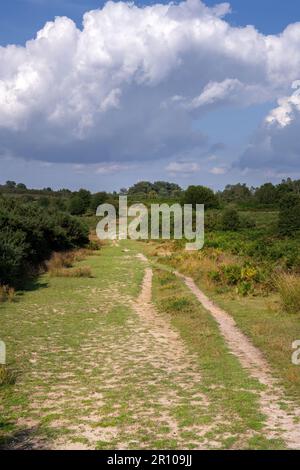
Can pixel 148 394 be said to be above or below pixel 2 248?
below

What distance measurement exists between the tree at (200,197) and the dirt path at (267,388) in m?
57.7

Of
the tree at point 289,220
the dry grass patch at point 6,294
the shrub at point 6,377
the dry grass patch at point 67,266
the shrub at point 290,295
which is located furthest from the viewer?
the tree at point 289,220

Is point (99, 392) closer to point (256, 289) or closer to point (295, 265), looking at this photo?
point (256, 289)

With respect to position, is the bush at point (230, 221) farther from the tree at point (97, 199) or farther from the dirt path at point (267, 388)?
the dirt path at point (267, 388)

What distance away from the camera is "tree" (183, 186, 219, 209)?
7044cm

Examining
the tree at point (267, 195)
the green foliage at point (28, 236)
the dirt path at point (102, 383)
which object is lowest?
the dirt path at point (102, 383)

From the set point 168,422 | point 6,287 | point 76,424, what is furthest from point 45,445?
point 6,287

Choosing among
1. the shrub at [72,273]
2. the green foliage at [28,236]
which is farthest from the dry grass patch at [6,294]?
the shrub at [72,273]

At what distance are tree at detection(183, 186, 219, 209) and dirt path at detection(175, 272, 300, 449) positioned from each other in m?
57.7

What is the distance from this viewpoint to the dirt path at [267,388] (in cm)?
553

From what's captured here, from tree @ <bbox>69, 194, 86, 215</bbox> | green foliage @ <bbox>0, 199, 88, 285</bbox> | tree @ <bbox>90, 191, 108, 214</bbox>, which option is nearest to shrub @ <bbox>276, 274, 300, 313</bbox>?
green foliage @ <bbox>0, 199, 88, 285</bbox>

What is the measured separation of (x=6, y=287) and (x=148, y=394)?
10126 millimetres

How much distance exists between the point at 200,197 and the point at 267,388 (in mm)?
64300

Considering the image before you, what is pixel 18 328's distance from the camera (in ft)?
37.2
